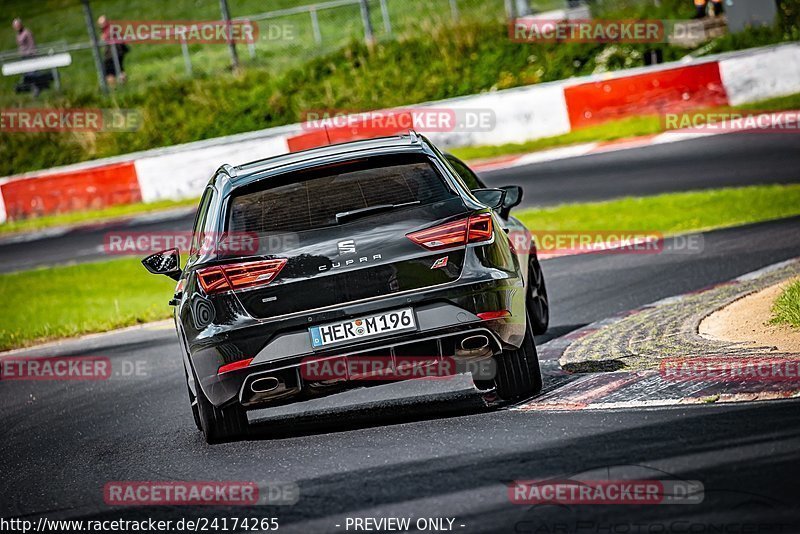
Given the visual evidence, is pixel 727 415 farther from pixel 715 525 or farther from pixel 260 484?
pixel 260 484

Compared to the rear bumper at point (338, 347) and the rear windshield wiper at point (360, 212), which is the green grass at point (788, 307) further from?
the rear windshield wiper at point (360, 212)

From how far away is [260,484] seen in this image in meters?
6.69

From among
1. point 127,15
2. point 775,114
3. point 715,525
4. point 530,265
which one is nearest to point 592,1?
point 775,114

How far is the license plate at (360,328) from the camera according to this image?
7.38 meters

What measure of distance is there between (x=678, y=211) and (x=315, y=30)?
1576cm

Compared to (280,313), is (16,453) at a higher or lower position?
lower

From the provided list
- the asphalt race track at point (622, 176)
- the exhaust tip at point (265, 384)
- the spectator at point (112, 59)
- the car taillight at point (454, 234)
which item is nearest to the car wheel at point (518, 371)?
the car taillight at point (454, 234)

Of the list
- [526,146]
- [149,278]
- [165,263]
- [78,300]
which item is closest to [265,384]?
[165,263]

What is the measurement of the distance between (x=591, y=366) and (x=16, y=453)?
12.1 ft

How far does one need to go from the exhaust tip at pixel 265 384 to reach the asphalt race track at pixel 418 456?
1.11 feet

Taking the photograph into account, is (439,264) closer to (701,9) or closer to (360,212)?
→ (360,212)

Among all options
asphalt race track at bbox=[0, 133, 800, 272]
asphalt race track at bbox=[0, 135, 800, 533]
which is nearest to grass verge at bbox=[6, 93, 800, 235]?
asphalt race track at bbox=[0, 133, 800, 272]

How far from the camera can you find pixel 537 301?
10695 mm

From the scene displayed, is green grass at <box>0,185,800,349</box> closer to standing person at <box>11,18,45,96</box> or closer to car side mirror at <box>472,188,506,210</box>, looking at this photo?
car side mirror at <box>472,188,506,210</box>
